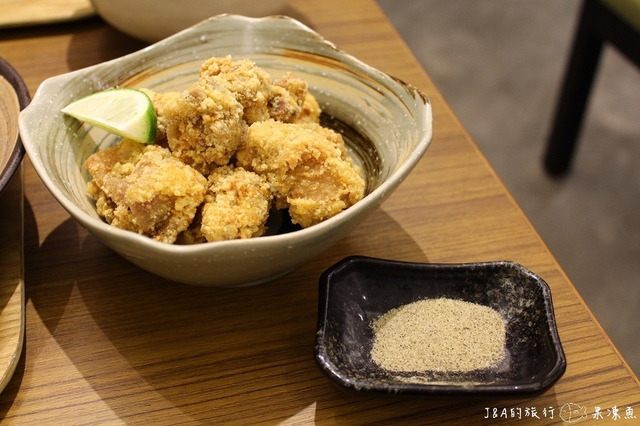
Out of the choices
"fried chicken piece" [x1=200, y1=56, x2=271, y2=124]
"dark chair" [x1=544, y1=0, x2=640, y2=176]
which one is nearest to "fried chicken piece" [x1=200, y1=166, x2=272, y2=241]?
"fried chicken piece" [x1=200, y1=56, x2=271, y2=124]

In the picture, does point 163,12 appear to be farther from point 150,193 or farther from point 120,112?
point 150,193

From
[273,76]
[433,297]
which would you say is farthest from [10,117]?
[433,297]

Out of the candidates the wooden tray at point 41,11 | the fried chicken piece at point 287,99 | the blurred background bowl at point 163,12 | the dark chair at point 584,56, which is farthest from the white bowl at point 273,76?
the dark chair at point 584,56

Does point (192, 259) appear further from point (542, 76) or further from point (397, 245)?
point (542, 76)

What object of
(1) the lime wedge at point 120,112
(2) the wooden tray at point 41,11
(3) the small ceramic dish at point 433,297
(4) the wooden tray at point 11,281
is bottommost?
(4) the wooden tray at point 11,281

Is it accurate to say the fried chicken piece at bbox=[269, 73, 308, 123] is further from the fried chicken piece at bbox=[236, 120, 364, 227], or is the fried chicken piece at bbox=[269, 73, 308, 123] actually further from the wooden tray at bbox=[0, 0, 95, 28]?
the wooden tray at bbox=[0, 0, 95, 28]

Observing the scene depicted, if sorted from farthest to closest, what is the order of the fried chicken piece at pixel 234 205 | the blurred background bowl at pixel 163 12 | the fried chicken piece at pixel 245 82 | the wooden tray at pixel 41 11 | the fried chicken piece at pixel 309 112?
the wooden tray at pixel 41 11 < the blurred background bowl at pixel 163 12 < the fried chicken piece at pixel 309 112 < the fried chicken piece at pixel 245 82 < the fried chicken piece at pixel 234 205

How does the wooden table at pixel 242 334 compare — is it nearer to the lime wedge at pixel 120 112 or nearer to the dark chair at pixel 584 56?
the lime wedge at pixel 120 112

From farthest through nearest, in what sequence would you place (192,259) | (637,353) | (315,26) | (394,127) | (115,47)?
(637,353), (315,26), (115,47), (394,127), (192,259)

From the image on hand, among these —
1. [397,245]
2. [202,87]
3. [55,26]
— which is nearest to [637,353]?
[397,245]
